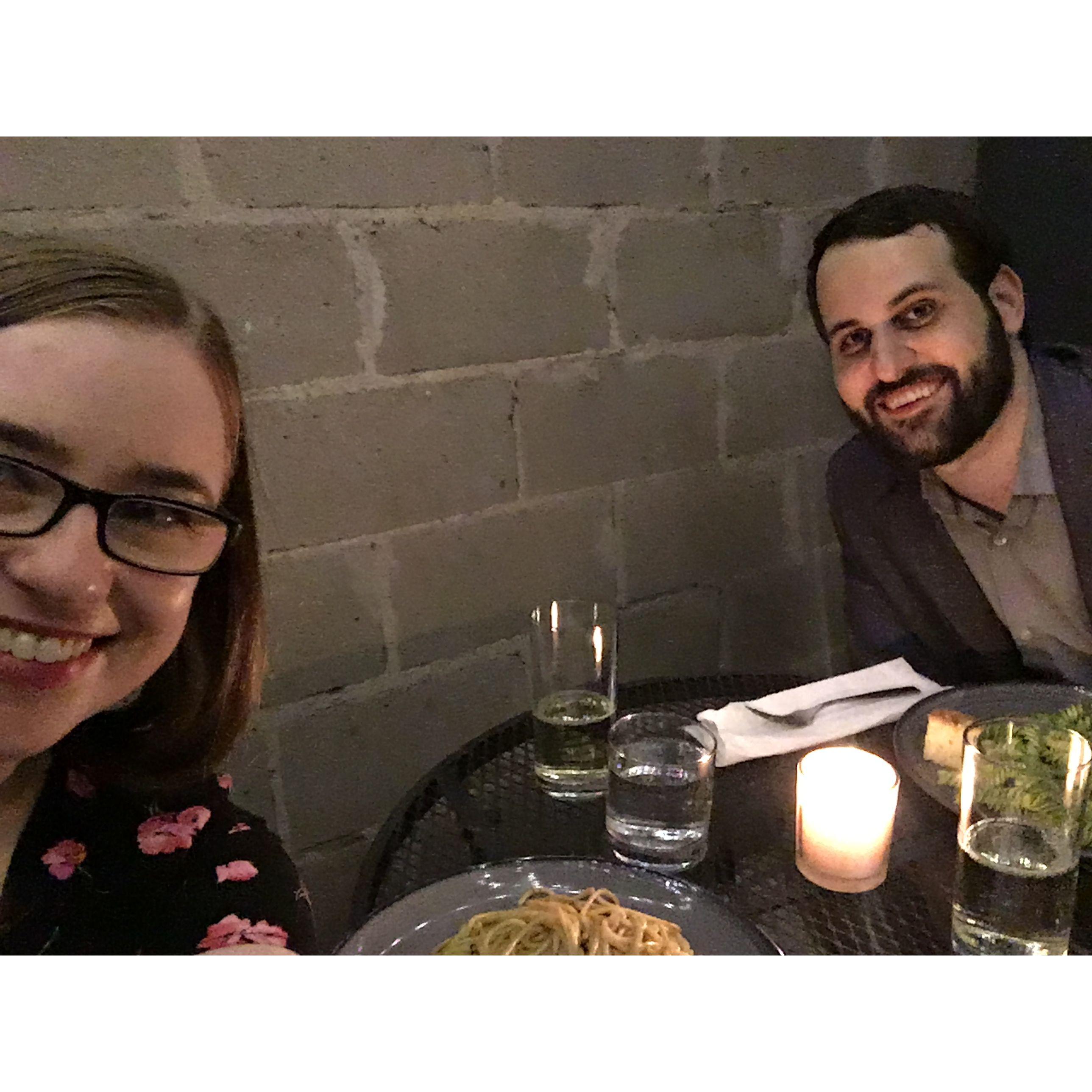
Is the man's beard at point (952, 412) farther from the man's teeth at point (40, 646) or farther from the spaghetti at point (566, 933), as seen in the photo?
the man's teeth at point (40, 646)

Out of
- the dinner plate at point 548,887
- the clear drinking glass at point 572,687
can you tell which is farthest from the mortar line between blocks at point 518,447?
the dinner plate at point 548,887

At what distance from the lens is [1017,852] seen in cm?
56

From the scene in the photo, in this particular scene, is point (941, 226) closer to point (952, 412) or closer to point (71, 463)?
point (952, 412)

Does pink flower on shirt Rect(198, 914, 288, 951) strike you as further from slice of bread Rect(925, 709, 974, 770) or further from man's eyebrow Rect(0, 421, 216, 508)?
slice of bread Rect(925, 709, 974, 770)

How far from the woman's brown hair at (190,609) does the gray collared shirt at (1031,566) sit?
21.9 inches

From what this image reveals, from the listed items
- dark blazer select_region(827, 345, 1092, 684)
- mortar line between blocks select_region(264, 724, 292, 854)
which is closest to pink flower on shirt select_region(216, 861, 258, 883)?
mortar line between blocks select_region(264, 724, 292, 854)

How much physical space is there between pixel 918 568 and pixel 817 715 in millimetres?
196

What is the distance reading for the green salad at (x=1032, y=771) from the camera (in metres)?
A: 0.57

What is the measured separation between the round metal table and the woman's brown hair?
157 mm

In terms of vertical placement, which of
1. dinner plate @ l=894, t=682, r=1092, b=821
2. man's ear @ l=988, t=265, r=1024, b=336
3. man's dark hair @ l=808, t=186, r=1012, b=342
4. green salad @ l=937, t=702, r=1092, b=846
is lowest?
dinner plate @ l=894, t=682, r=1092, b=821

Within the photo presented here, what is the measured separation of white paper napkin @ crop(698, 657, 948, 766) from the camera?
75 centimetres

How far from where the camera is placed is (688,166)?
2.30 feet

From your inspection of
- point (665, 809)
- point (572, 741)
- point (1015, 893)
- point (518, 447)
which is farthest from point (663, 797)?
point (518, 447)
